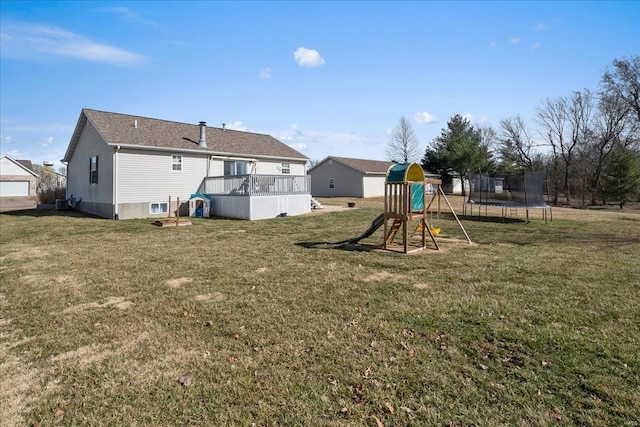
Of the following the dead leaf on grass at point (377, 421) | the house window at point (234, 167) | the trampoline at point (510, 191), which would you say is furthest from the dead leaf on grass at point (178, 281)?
the house window at point (234, 167)

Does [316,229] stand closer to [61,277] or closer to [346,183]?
[61,277]

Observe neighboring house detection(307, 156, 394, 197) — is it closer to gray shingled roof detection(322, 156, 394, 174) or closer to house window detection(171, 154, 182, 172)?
gray shingled roof detection(322, 156, 394, 174)

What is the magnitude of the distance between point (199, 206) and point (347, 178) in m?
21.1

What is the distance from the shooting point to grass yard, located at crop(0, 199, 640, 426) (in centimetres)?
268

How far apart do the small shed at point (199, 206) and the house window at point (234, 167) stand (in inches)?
109

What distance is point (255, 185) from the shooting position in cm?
1641

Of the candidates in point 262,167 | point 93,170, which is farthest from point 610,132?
point 93,170

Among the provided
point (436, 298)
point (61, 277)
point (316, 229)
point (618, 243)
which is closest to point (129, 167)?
point (316, 229)

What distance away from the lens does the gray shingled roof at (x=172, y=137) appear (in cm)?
1678

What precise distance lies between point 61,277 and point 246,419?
568 cm

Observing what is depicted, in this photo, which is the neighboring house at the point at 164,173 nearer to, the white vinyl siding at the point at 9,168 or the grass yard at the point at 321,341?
the grass yard at the point at 321,341

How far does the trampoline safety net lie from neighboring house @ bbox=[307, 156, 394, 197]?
17617 mm

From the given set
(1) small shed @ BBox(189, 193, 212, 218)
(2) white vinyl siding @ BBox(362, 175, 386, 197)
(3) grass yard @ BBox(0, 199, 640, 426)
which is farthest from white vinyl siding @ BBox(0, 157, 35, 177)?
(3) grass yard @ BBox(0, 199, 640, 426)

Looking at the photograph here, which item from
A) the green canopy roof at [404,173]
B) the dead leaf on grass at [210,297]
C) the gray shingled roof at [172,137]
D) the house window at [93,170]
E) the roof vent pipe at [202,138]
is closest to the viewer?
the dead leaf on grass at [210,297]
